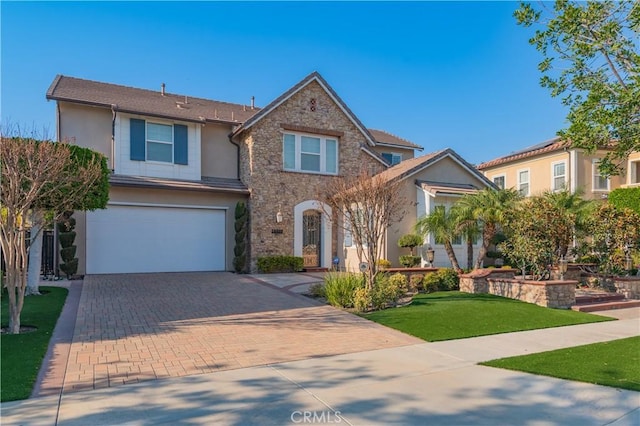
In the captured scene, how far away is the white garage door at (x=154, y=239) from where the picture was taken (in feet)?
54.1

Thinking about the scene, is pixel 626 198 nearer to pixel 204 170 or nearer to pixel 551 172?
pixel 551 172

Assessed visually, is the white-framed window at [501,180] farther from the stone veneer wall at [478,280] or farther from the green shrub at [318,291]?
the green shrub at [318,291]

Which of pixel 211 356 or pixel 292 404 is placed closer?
pixel 292 404

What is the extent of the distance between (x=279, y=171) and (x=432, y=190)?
6983 millimetres

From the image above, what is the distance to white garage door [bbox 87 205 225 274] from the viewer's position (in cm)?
1650

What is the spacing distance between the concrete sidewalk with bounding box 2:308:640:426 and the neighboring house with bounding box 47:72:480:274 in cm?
1054

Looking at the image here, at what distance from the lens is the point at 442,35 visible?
14.2m

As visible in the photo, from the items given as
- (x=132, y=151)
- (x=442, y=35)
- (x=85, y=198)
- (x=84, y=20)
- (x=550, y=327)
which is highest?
(x=442, y=35)

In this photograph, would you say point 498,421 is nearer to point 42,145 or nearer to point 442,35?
point 42,145

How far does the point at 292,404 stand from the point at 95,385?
8.72 feet

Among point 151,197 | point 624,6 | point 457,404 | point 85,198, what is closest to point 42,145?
point 85,198

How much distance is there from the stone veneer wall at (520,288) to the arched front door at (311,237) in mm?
8036

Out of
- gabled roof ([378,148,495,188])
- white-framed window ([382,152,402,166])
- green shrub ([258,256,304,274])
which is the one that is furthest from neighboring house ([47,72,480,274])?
white-framed window ([382,152,402,166])

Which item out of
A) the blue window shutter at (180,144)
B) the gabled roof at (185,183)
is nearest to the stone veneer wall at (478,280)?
the gabled roof at (185,183)
